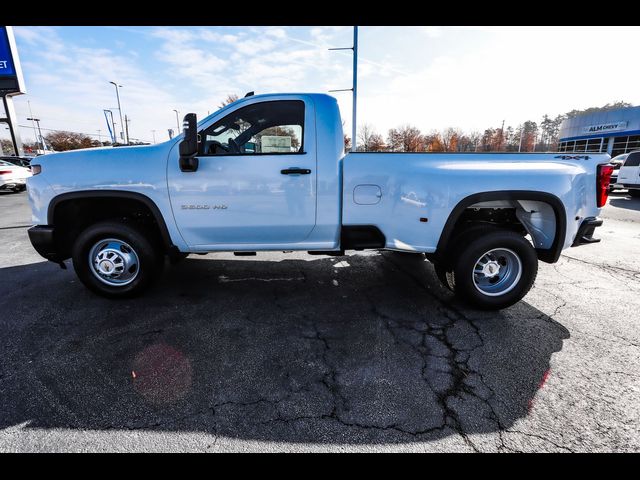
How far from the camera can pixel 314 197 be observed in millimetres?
3426

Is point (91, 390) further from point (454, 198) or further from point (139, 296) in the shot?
point (454, 198)

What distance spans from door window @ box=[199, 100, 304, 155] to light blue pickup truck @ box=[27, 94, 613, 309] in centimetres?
2

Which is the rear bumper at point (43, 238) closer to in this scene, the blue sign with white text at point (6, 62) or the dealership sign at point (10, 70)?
the dealership sign at point (10, 70)

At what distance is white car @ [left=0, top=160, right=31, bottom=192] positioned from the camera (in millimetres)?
12924

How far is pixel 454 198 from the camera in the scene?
3256mm

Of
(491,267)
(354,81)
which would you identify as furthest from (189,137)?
(354,81)

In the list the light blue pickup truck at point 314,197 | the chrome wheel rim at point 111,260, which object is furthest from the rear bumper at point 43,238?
the chrome wheel rim at point 111,260

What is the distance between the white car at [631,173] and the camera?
503 inches

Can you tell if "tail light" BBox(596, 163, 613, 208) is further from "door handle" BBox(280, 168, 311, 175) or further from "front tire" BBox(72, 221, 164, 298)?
"front tire" BBox(72, 221, 164, 298)

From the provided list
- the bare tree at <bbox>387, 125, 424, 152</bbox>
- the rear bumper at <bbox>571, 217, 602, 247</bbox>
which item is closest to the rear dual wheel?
the rear bumper at <bbox>571, 217, 602, 247</bbox>

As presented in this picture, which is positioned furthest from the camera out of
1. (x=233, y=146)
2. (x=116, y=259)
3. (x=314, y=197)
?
(x=233, y=146)

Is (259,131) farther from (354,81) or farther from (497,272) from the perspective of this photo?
(354,81)

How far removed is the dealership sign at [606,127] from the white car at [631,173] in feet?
86.9

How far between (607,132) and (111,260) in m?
44.5
